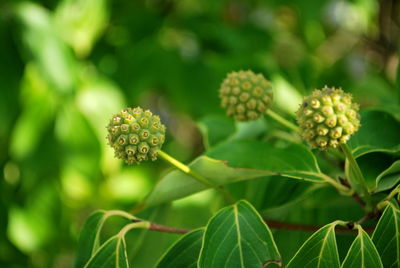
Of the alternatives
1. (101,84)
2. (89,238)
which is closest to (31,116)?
(101,84)

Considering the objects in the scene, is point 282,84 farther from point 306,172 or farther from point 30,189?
point 30,189

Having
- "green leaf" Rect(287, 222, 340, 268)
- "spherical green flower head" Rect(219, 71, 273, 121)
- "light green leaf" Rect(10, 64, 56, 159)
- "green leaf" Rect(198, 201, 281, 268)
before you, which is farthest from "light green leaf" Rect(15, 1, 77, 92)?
"green leaf" Rect(287, 222, 340, 268)

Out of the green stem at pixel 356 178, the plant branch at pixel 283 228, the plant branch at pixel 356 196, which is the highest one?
the green stem at pixel 356 178

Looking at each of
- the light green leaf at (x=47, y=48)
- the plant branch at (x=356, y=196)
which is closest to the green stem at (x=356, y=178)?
the plant branch at (x=356, y=196)

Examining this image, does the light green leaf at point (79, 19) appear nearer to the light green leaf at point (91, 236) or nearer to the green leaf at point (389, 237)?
the light green leaf at point (91, 236)

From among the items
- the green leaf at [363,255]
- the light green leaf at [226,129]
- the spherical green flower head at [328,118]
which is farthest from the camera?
the light green leaf at [226,129]

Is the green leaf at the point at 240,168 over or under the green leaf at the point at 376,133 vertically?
under
